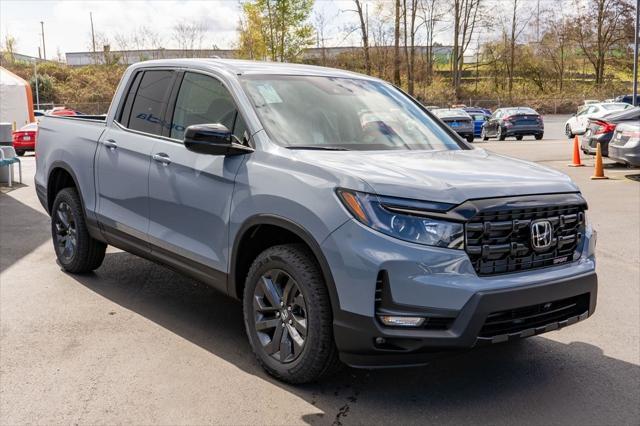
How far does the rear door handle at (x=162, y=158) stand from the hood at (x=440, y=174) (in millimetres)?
1207

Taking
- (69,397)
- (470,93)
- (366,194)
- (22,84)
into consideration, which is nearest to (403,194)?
(366,194)

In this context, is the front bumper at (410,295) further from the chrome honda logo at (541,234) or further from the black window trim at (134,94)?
the black window trim at (134,94)

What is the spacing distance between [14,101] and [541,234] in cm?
2874

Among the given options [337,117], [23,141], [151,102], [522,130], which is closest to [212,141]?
[337,117]

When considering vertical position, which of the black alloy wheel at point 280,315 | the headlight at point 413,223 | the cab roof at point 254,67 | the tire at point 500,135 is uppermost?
the cab roof at point 254,67

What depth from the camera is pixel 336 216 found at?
3.60m

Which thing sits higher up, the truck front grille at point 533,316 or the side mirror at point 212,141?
the side mirror at point 212,141

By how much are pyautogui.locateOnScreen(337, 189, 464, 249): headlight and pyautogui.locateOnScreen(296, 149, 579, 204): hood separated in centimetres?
5

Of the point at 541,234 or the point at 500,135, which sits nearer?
the point at 541,234

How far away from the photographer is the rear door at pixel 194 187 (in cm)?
443

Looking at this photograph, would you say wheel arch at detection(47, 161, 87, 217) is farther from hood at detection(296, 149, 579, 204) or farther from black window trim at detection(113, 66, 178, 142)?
hood at detection(296, 149, 579, 204)

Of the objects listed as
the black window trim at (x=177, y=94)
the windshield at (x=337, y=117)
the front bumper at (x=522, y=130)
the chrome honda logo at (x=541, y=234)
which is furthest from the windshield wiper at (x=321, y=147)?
the front bumper at (x=522, y=130)

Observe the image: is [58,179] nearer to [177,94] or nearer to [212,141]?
[177,94]

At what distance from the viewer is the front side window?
4602 millimetres
